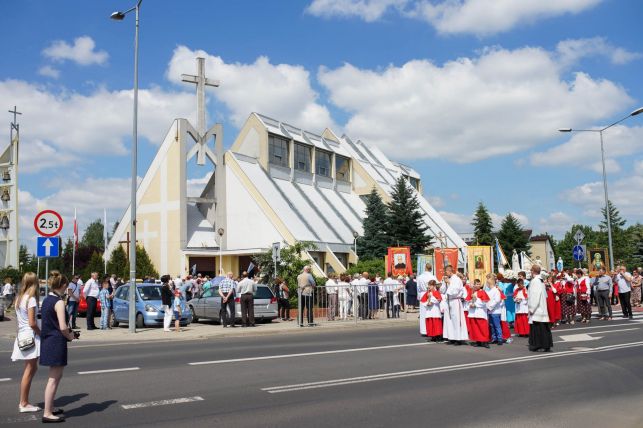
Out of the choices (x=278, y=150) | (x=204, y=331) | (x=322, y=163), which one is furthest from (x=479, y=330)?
(x=322, y=163)

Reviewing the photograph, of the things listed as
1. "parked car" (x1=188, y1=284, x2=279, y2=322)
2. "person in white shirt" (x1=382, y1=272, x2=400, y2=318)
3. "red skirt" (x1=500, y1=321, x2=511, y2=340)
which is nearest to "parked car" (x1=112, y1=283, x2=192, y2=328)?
"parked car" (x1=188, y1=284, x2=279, y2=322)

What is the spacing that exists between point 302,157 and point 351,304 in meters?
29.5

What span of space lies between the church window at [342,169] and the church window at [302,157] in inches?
223

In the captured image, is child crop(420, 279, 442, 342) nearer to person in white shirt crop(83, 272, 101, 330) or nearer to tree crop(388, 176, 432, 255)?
person in white shirt crop(83, 272, 101, 330)

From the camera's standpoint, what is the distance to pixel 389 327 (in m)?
20.6

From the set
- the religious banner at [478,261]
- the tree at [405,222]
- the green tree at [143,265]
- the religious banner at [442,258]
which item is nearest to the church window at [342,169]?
the tree at [405,222]

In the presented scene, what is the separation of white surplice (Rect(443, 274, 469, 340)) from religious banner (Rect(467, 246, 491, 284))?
16.8m

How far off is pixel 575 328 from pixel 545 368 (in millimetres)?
9259

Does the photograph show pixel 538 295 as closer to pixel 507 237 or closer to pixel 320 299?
pixel 320 299

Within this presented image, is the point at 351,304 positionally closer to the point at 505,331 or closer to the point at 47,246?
the point at 505,331

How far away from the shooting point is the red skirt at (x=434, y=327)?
15305 millimetres

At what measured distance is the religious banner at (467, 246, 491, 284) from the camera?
102 ft

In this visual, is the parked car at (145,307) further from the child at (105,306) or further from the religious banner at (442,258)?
the religious banner at (442,258)

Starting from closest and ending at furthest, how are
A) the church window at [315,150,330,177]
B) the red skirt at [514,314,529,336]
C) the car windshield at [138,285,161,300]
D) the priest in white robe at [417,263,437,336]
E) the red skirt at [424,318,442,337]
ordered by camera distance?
the red skirt at [424,318,442,337], the priest in white robe at [417,263,437,336], the red skirt at [514,314,529,336], the car windshield at [138,285,161,300], the church window at [315,150,330,177]
